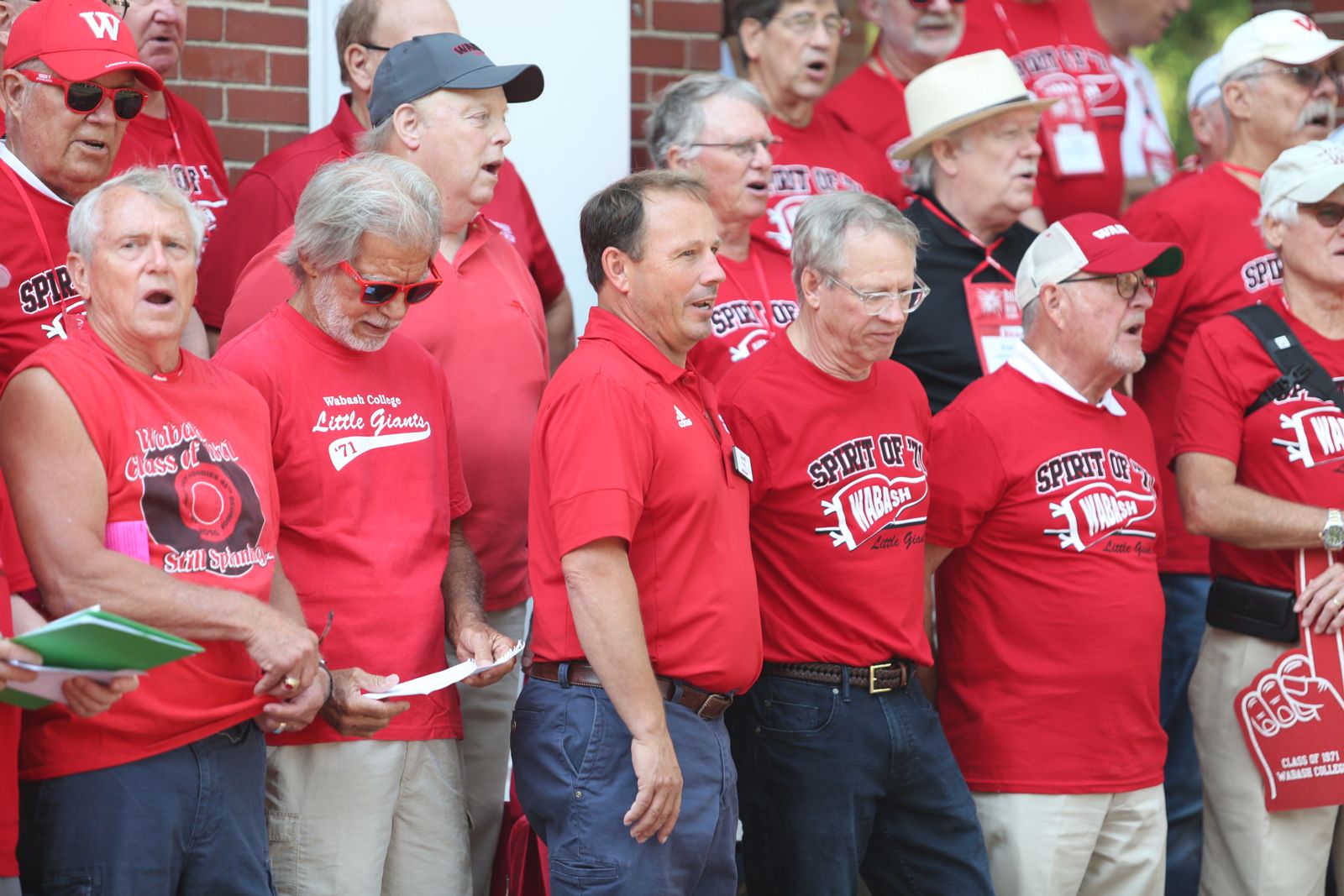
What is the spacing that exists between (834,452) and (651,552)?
0.62 metres

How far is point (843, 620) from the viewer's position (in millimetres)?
3662

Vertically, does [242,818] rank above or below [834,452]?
below

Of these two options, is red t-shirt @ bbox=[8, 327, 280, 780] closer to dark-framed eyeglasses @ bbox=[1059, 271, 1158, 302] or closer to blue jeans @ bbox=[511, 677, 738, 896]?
blue jeans @ bbox=[511, 677, 738, 896]

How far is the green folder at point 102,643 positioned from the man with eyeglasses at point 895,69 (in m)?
3.60

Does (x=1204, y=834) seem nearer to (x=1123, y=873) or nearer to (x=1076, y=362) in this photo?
(x=1123, y=873)

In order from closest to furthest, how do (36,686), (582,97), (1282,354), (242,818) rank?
(36,686)
(242,818)
(1282,354)
(582,97)

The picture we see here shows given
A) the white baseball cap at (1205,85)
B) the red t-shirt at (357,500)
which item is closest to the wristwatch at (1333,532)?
the white baseball cap at (1205,85)

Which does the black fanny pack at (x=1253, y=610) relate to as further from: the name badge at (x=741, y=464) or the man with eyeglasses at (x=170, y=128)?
the man with eyeglasses at (x=170, y=128)

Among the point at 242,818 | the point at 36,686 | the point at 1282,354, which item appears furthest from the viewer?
the point at 1282,354

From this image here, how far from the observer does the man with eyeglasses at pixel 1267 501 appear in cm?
418

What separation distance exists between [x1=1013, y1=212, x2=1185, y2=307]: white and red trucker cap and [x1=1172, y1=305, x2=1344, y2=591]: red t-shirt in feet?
1.01

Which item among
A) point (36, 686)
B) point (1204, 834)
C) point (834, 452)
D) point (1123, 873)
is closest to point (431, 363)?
point (834, 452)

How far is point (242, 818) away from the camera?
2941 mm

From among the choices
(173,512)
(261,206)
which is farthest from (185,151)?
(173,512)
